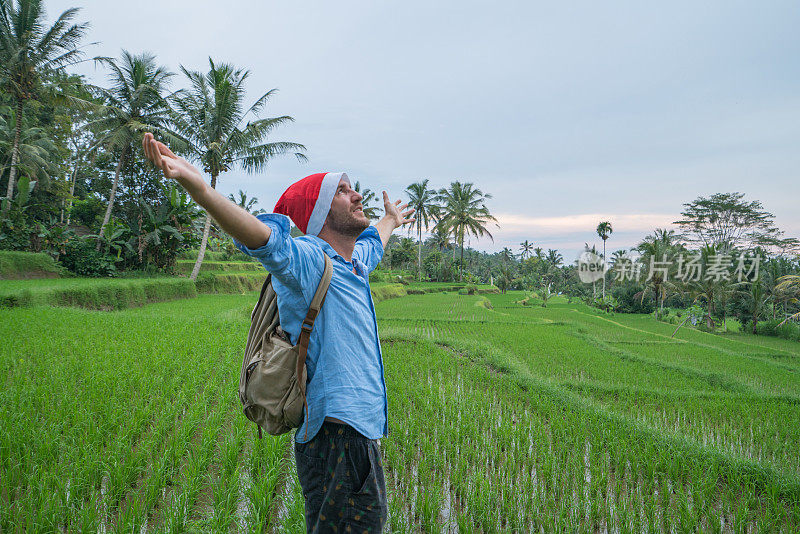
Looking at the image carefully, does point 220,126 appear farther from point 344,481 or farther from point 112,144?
point 344,481

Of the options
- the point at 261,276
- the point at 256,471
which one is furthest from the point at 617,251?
the point at 256,471

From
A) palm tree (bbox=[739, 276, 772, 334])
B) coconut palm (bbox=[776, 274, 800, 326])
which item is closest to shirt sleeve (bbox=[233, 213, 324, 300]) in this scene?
coconut palm (bbox=[776, 274, 800, 326])

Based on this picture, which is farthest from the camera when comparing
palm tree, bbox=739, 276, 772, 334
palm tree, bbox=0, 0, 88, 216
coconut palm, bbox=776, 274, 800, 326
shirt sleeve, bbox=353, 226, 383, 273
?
palm tree, bbox=739, 276, 772, 334

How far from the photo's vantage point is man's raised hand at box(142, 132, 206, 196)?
87cm

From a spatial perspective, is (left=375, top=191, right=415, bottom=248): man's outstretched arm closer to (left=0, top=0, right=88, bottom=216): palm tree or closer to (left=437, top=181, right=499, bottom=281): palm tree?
(left=0, top=0, right=88, bottom=216): palm tree

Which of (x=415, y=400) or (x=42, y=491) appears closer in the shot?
(x=42, y=491)

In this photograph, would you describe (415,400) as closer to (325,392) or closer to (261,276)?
(325,392)

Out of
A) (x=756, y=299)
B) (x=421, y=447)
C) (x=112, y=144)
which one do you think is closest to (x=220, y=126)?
(x=112, y=144)

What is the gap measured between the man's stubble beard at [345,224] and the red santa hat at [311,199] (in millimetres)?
34

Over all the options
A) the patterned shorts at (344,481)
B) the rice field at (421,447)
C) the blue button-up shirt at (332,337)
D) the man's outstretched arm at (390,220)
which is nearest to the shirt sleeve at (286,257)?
the blue button-up shirt at (332,337)

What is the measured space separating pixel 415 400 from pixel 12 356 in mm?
4472

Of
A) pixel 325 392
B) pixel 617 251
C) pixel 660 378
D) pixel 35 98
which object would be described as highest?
pixel 35 98

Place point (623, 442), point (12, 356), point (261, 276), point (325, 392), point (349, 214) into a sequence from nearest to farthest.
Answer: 1. point (325, 392)
2. point (349, 214)
3. point (623, 442)
4. point (12, 356)
5. point (261, 276)

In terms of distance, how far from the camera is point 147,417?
3.11 meters
